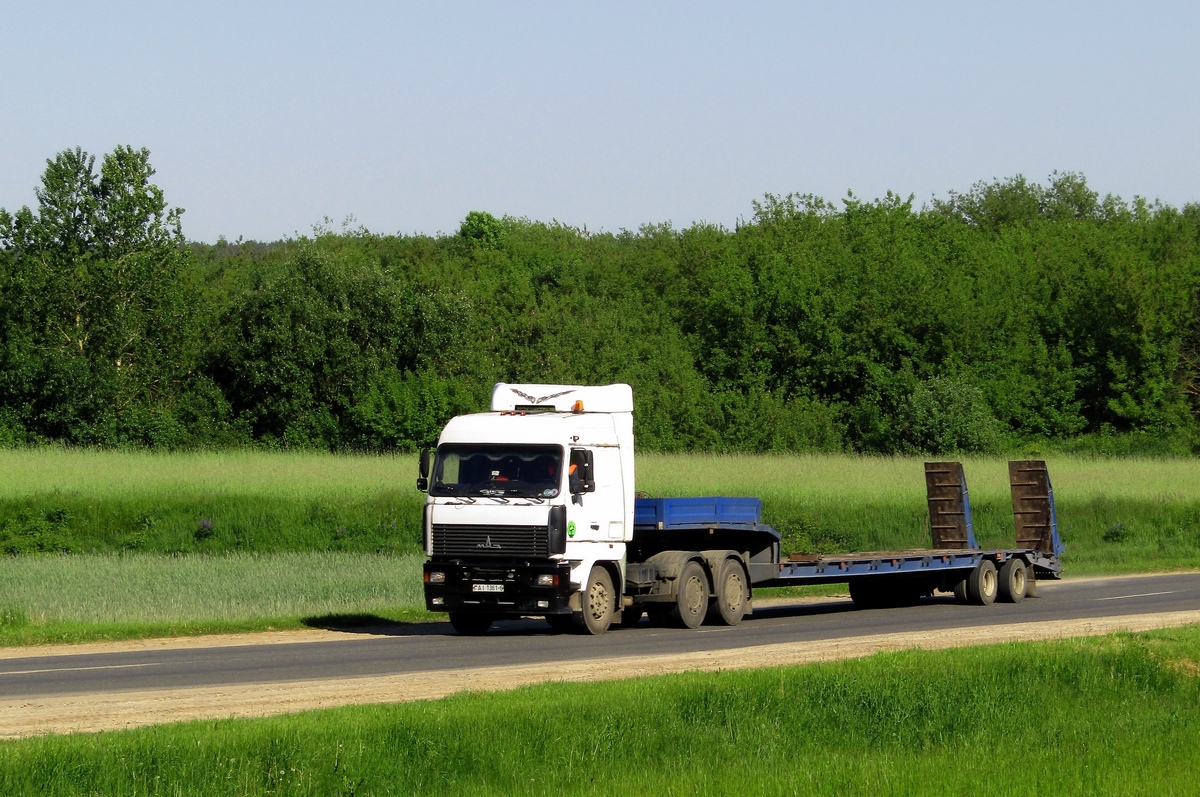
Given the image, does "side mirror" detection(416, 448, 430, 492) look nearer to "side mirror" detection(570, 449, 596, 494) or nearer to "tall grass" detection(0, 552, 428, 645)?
"side mirror" detection(570, 449, 596, 494)

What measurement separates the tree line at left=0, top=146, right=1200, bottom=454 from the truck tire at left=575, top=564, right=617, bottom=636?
39.3 meters

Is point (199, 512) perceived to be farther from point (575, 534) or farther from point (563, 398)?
point (575, 534)

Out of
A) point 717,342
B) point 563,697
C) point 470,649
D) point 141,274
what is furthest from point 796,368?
point 563,697

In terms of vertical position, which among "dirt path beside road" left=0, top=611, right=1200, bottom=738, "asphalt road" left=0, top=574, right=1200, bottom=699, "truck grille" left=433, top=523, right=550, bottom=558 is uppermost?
"truck grille" left=433, top=523, right=550, bottom=558

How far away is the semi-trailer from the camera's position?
22.0 meters

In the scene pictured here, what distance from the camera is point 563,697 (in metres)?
13.2

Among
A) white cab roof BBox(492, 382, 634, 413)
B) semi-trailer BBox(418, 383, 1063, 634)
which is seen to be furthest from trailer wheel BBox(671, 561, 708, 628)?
white cab roof BBox(492, 382, 634, 413)

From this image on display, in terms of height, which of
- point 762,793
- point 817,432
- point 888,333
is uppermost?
point 888,333

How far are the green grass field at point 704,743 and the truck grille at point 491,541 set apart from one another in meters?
7.12

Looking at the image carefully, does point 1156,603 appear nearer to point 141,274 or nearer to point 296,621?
point 296,621

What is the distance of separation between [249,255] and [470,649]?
94334mm

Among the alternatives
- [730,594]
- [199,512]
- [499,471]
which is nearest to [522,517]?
[499,471]

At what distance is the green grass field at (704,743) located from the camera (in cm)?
1012

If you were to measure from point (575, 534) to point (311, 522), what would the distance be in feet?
70.4
